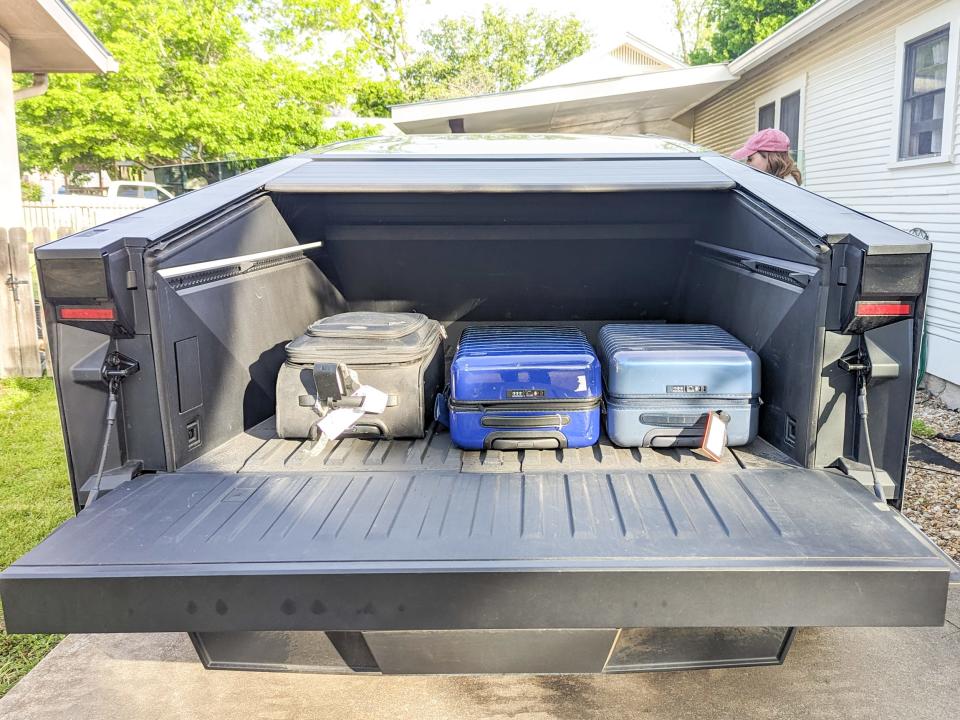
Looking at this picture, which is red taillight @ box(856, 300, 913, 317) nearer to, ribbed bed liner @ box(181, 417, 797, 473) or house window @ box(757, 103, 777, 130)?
ribbed bed liner @ box(181, 417, 797, 473)

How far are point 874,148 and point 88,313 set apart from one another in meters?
9.61

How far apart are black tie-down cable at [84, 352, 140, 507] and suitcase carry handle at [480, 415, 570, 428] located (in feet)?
3.66

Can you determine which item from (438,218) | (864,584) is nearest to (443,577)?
(864,584)

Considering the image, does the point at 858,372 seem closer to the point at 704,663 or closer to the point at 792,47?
→ the point at 704,663

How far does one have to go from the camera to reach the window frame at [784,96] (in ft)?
37.7

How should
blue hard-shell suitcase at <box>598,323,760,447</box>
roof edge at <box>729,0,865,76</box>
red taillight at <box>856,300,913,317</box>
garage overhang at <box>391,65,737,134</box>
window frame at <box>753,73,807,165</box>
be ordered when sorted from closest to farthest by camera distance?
red taillight at <box>856,300,913,317</box>
blue hard-shell suitcase at <box>598,323,760,447</box>
roof edge at <box>729,0,865,76</box>
window frame at <box>753,73,807,165</box>
garage overhang at <box>391,65,737,134</box>

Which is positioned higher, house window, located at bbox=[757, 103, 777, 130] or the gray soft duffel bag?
house window, located at bbox=[757, 103, 777, 130]

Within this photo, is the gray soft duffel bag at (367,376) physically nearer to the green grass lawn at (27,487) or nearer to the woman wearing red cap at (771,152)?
the green grass lawn at (27,487)

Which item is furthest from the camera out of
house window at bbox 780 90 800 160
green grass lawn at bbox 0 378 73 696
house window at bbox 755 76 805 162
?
house window at bbox 780 90 800 160

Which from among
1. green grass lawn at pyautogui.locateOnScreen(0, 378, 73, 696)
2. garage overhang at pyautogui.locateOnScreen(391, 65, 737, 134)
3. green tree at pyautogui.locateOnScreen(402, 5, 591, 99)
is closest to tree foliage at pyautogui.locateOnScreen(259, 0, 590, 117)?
green tree at pyautogui.locateOnScreen(402, 5, 591, 99)

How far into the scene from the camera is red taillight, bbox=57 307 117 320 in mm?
2105

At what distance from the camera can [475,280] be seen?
3848mm

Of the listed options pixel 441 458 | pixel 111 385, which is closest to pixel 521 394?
pixel 441 458

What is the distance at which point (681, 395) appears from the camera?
2508 mm
